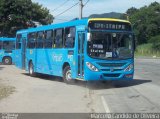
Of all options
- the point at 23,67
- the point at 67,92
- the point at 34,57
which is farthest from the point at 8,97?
the point at 23,67

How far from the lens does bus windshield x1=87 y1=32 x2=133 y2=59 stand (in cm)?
1936

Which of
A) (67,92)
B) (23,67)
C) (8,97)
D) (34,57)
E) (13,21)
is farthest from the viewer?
(13,21)

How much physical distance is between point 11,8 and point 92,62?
39.8m

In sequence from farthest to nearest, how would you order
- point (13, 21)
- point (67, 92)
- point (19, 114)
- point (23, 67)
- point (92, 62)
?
point (13, 21), point (23, 67), point (92, 62), point (67, 92), point (19, 114)

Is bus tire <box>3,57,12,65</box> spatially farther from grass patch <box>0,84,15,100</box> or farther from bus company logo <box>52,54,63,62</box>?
grass patch <box>0,84,15,100</box>

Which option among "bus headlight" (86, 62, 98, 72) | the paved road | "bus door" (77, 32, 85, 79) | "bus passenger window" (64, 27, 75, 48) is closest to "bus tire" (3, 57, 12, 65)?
"bus passenger window" (64, 27, 75, 48)

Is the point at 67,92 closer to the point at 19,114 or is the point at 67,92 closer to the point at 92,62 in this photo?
the point at 92,62

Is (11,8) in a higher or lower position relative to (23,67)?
higher

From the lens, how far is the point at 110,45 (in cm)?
1966

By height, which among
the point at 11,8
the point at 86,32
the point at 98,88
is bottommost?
the point at 98,88

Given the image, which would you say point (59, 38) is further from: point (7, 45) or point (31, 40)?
point (7, 45)

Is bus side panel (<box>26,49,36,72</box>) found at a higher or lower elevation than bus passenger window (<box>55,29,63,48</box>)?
lower

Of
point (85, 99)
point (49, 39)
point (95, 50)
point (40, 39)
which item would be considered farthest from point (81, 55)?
point (40, 39)

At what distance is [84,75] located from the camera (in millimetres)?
19531
